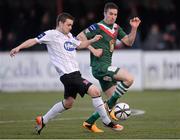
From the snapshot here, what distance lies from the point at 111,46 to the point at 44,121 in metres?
2.24

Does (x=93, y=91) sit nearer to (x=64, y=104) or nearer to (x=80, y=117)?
(x=64, y=104)

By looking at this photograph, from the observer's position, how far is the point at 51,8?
99.9 feet

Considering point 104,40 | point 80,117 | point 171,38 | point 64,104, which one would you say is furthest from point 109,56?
point 171,38

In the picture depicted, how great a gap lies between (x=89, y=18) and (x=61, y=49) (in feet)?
42.8

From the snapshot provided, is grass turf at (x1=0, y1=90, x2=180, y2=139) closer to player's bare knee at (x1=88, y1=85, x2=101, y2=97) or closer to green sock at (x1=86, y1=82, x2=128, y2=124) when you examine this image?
green sock at (x1=86, y1=82, x2=128, y2=124)

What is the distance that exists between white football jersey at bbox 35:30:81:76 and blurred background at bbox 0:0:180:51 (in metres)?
12.5

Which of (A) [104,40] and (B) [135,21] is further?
(A) [104,40]

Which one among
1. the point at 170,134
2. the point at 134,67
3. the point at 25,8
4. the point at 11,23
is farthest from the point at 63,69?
the point at 25,8

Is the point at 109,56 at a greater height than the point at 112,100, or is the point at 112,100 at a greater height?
the point at 109,56

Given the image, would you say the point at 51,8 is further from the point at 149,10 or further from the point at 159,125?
the point at 159,125

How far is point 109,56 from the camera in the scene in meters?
13.8

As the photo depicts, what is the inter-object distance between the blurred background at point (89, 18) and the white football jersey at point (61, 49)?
12.5 m

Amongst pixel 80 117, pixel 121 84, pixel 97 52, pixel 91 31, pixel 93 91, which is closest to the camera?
pixel 93 91

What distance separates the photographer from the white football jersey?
12.6 metres
